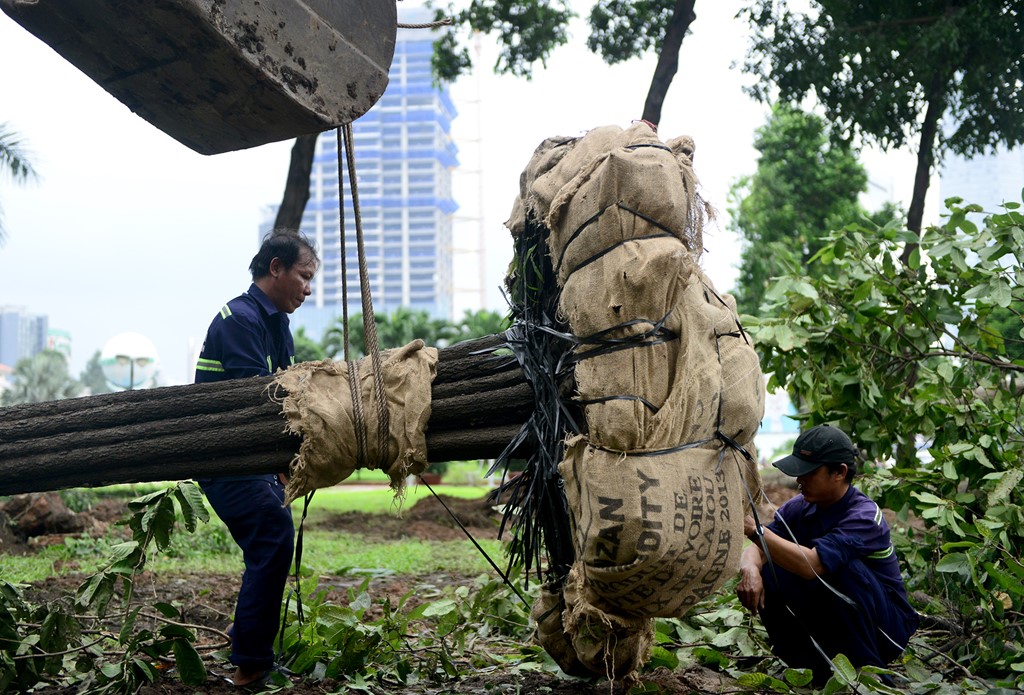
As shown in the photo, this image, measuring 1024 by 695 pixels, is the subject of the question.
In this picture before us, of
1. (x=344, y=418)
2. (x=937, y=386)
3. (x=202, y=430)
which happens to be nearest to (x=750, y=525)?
(x=344, y=418)

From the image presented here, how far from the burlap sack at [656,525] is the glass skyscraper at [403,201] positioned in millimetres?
80361

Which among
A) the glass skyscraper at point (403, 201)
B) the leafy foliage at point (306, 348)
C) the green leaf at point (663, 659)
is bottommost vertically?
the green leaf at point (663, 659)

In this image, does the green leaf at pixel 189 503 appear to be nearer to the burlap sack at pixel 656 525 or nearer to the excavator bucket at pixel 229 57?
the excavator bucket at pixel 229 57

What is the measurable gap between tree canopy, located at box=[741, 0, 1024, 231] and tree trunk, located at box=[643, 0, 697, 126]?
1.64m

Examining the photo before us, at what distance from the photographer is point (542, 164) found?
134 inches

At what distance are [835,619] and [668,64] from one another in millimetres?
5746

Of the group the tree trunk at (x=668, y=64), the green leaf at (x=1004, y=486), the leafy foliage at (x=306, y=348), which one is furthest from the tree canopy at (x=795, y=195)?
the green leaf at (x=1004, y=486)

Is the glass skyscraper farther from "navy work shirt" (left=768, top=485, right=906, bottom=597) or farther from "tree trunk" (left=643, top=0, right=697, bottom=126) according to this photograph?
"navy work shirt" (left=768, top=485, right=906, bottom=597)

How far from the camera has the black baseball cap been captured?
385cm

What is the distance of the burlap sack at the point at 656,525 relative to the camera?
2.67 metres

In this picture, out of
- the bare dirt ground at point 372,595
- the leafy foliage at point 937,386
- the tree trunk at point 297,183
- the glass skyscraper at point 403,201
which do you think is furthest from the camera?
the glass skyscraper at point 403,201

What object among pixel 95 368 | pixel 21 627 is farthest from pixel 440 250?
pixel 21 627

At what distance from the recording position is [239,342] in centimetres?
409

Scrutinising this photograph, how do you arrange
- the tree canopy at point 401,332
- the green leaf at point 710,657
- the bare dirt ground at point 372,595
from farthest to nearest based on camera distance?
the tree canopy at point 401,332, the green leaf at point 710,657, the bare dirt ground at point 372,595
